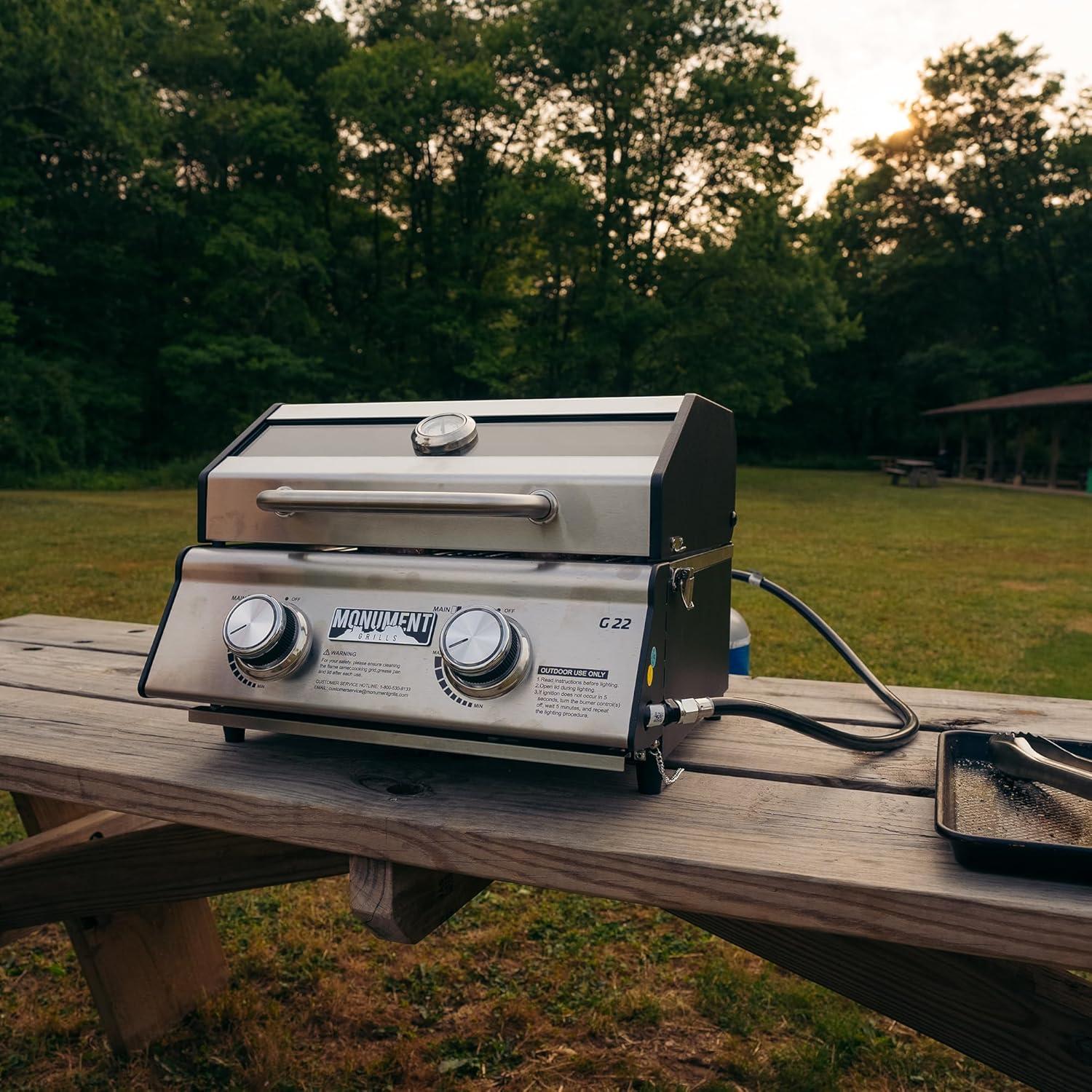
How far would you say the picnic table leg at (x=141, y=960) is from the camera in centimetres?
189

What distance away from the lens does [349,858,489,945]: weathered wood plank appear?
876 mm

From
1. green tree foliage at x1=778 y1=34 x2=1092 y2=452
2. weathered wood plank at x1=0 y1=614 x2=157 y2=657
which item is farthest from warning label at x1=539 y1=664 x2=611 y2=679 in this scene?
green tree foliage at x1=778 y1=34 x2=1092 y2=452

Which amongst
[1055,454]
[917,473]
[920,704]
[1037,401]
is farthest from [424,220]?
[920,704]

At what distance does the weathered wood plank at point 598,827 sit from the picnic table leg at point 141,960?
95 cm

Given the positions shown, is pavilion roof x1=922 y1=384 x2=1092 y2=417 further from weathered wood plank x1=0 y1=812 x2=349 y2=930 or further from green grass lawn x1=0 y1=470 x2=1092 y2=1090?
weathered wood plank x1=0 y1=812 x2=349 y2=930

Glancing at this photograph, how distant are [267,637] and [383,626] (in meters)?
0.12

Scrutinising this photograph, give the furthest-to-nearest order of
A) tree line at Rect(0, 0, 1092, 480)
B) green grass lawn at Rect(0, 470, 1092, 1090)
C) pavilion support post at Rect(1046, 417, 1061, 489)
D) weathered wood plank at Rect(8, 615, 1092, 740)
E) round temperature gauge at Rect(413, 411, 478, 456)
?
pavilion support post at Rect(1046, 417, 1061, 489) → tree line at Rect(0, 0, 1092, 480) → green grass lawn at Rect(0, 470, 1092, 1090) → weathered wood plank at Rect(8, 615, 1092, 740) → round temperature gauge at Rect(413, 411, 478, 456)

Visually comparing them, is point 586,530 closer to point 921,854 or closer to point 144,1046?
point 921,854

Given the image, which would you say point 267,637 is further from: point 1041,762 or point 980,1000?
point 980,1000

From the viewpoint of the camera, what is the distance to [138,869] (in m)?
1.40

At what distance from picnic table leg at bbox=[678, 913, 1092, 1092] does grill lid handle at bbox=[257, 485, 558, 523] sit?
1.56 feet

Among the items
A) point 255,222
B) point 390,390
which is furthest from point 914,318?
point 255,222

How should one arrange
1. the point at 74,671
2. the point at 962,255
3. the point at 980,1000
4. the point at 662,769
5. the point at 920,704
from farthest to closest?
the point at 962,255
the point at 74,671
the point at 920,704
the point at 980,1000
the point at 662,769

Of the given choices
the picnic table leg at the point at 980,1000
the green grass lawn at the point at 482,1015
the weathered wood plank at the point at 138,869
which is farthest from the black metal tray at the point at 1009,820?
the green grass lawn at the point at 482,1015
